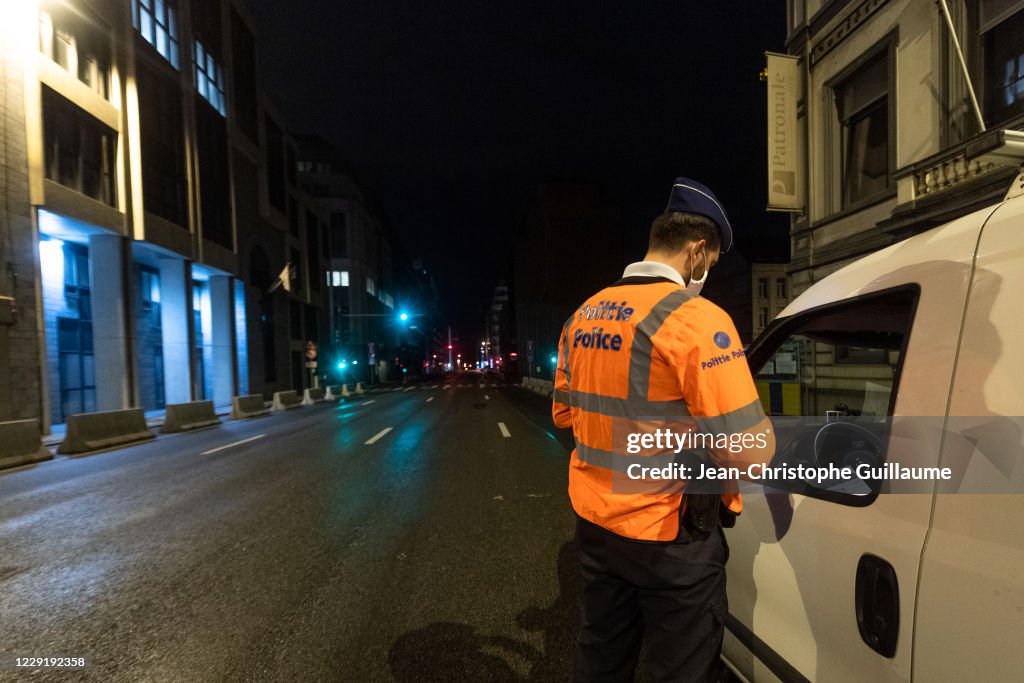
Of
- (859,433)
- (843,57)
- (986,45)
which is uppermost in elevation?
(843,57)

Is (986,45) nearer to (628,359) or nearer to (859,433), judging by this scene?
(859,433)

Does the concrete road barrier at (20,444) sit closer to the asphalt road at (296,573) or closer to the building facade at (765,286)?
the asphalt road at (296,573)

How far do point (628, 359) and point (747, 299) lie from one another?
5142 centimetres

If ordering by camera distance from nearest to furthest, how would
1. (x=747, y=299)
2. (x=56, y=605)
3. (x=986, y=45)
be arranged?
Answer: (x=56, y=605), (x=986, y=45), (x=747, y=299)

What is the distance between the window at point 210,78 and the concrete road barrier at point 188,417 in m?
17.0

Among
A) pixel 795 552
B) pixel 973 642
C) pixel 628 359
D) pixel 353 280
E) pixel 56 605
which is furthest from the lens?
pixel 353 280

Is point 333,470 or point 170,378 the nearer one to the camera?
point 333,470

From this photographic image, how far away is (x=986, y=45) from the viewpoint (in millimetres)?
9070

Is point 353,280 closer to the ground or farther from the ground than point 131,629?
farther from the ground

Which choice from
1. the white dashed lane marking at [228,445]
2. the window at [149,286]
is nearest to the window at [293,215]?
the window at [149,286]

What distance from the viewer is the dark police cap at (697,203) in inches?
62.9

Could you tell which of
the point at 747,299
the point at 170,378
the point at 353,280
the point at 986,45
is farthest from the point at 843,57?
the point at 353,280

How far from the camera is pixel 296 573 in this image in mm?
3666

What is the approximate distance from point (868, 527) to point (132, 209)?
23408mm
